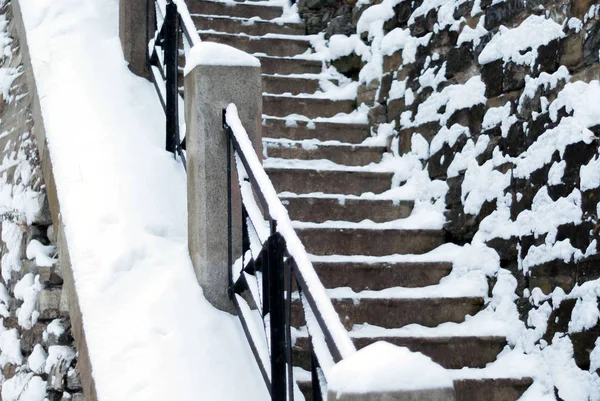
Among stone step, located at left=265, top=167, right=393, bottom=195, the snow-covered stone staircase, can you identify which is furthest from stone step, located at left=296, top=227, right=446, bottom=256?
stone step, located at left=265, top=167, right=393, bottom=195

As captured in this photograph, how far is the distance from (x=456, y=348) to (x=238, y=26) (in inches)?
127

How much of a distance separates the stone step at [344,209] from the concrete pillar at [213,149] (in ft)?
3.60

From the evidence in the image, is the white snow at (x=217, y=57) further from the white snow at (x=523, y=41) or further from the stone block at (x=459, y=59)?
the stone block at (x=459, y=59)

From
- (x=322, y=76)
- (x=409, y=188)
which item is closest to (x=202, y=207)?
(x=409, y=188)

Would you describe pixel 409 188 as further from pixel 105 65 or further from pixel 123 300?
pixel 123 300

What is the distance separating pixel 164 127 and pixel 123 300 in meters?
1.15

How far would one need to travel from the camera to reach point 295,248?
8.87ft

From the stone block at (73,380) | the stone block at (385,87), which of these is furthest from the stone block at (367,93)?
the stone block at (73,380)

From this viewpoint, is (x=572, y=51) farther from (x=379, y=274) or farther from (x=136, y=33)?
(x=136, y=33)

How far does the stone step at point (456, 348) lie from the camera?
3.80 meters

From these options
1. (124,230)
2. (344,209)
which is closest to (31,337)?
(124,230)

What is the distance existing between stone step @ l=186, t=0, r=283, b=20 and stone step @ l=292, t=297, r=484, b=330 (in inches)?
125

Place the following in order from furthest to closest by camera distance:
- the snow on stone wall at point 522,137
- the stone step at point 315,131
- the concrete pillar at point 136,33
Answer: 1. the stone step at point 315,131
2. the concrete pillar at point 136,33
3. the snow on stone wall at point 522,137

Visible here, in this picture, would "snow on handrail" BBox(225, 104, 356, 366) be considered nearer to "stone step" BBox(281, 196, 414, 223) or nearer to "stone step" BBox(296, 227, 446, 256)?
"stone step" BBox(296, 227, 446, 256)
